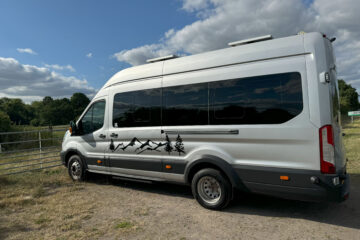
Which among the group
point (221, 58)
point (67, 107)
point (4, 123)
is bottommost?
point (4, 123)

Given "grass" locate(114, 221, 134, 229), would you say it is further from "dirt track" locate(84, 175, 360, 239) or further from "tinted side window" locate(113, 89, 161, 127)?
"tinted side window" locate(113, 89, 161, 127)

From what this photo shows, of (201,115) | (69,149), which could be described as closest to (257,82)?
(201,115)

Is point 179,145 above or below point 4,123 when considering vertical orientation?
below

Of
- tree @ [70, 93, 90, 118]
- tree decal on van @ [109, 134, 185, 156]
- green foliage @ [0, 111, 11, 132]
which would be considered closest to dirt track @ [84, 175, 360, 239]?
tree decal on van @ [109, 134, 185, 156]

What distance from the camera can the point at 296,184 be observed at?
3.73m

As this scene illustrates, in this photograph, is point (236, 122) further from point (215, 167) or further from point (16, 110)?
point (16, 110)

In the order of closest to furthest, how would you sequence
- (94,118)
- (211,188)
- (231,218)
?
(231,218)
(211,188)
(94,118)

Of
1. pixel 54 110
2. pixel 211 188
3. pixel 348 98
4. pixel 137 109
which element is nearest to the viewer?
pixel 211 188

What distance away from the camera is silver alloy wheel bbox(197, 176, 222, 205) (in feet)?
14.9

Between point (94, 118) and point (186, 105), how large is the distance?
270 cm

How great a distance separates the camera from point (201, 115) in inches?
183

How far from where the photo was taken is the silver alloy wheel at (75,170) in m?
6.88

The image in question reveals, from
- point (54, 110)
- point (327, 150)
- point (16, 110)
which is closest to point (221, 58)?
point (327, 150)

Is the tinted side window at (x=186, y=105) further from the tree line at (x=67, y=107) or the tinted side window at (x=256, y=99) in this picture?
the tree line at (x=67, y=107)
